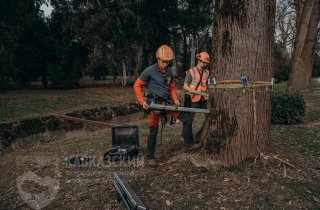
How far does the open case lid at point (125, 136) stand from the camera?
6945mm

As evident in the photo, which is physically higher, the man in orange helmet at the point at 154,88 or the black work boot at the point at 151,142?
the man in orange helmet at the point at 154,88

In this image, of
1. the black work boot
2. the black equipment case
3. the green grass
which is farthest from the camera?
the green grass

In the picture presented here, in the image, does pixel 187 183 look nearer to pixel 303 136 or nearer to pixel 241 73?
pixel 241 73

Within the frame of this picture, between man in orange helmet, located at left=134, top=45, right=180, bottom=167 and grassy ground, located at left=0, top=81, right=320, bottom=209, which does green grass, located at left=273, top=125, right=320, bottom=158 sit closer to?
grassy ground, located at left=0, top=81, right=320, bottom=209

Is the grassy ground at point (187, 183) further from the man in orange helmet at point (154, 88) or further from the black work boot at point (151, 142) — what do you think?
the man in orange helmet at point (154, 88)

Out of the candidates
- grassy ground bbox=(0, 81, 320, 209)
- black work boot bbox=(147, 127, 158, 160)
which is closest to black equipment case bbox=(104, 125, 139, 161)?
grassy ground bbox=(0, 81, 320, 209)

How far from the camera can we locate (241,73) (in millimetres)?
5172

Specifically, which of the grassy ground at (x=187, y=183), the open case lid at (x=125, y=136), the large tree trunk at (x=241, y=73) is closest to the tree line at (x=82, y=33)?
the open case lid at (x=125, y=136)

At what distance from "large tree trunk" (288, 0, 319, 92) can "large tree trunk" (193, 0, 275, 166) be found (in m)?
14.2

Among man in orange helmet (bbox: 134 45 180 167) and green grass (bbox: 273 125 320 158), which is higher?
man in orange helmet (bbox: 134 45 180 167)

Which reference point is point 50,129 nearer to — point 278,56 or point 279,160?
point 279,160

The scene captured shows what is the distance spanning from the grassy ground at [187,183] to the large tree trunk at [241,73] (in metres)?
0.31

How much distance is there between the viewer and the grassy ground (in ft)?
14.6

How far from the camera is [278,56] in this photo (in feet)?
139
